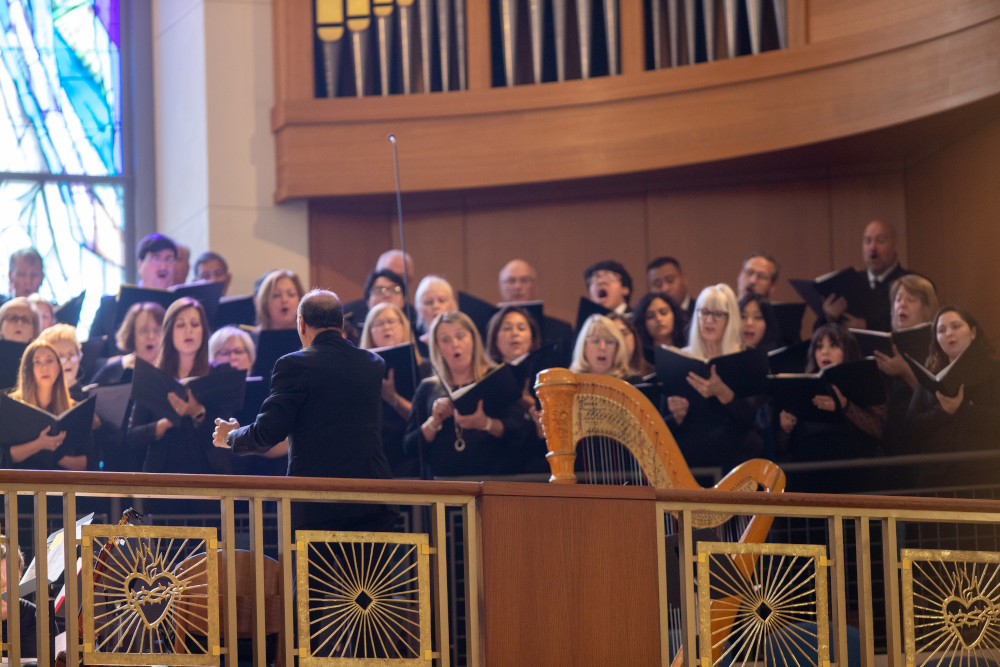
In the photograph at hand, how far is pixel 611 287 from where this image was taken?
6988mm

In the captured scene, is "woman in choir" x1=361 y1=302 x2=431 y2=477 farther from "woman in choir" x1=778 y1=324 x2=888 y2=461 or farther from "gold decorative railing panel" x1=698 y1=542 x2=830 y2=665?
"gold decorative railing panel" x1=698 y1=542 x2=830 y2=665

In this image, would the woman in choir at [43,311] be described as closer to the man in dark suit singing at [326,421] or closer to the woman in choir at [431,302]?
the woman in choir at [431,302]

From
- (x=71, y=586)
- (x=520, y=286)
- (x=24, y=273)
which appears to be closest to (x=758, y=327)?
(x=520, y=286)

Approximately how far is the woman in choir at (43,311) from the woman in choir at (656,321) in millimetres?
2685

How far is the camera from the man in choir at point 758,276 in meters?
6.94

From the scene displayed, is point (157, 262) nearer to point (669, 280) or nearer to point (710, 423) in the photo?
point (669, 280)

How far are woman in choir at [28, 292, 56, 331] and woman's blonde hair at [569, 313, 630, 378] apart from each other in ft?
8.02

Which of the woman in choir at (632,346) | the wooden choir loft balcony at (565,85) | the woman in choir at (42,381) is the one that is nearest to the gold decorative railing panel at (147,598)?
the woman in choir at (42,381)

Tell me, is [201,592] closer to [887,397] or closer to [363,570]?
[363,570]

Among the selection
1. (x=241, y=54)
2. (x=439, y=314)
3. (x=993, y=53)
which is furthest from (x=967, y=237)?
(x=241, y=54)

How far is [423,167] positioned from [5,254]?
2.71 m

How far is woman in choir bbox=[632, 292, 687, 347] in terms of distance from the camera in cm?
660

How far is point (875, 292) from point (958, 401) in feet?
3.52

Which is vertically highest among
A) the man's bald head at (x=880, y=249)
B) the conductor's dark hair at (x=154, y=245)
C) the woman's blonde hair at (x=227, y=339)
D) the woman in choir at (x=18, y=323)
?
the conductor's dark hair at (x=154, y=245)
